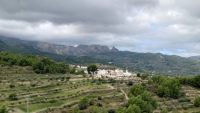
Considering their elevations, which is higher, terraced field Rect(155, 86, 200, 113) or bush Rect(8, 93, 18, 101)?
bush Rect(8, 93, 18, 101)

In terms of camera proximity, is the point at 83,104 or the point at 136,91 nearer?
the point at 83,104

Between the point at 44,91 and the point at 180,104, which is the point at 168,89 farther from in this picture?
the point at 44,91

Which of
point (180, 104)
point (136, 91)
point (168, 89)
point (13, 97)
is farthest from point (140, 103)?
point (13, 97)

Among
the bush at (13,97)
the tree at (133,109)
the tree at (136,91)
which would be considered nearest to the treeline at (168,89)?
the tree at (136,91)

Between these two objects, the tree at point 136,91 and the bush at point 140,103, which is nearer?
the bush at point 140,103

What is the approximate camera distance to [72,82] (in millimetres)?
177125

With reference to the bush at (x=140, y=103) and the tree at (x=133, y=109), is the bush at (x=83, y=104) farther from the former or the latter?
the tree at (x=133, y=109)

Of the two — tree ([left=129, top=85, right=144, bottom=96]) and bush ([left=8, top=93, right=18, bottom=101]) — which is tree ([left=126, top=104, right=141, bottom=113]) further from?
bush ([left=8, top=93, right=18, bottom=101])

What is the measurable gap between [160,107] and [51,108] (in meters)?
44.9

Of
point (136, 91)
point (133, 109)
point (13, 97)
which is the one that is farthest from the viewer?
point (136, 91)

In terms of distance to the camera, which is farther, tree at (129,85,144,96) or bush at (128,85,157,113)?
tree at (129,85,144,96)

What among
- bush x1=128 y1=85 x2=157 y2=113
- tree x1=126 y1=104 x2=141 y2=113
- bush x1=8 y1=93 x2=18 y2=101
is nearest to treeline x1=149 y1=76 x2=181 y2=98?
bush x1=128 y1=85 x2=157 y2=113

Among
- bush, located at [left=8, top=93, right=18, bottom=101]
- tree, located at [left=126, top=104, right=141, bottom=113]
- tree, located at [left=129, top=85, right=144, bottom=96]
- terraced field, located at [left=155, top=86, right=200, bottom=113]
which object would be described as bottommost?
terraced field, located at [left=155, top=86, right=200, bottom=113]

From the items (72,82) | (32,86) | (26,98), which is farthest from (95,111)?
(72,82)
